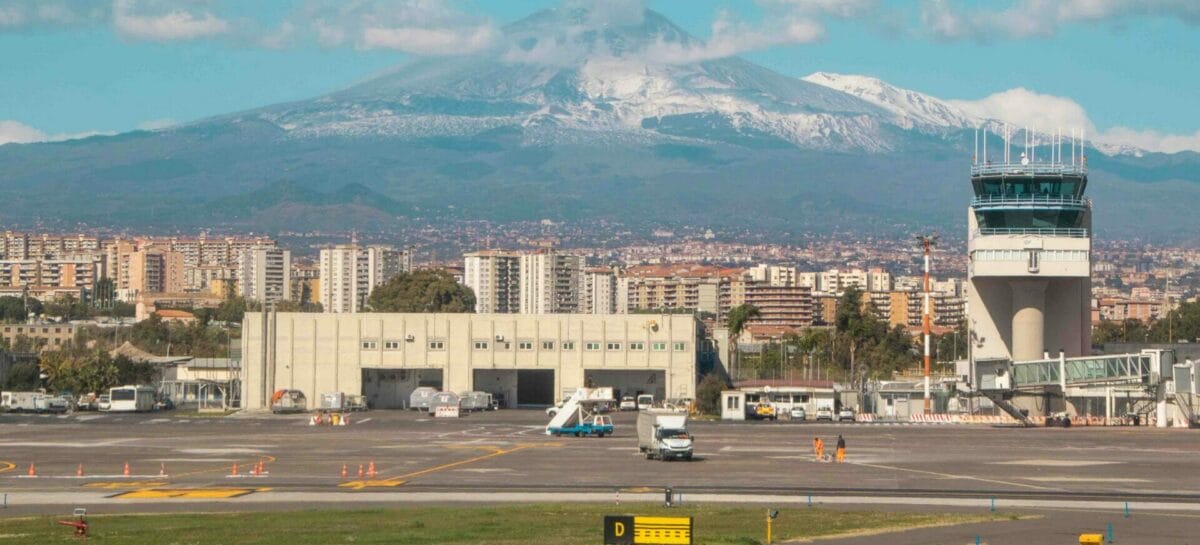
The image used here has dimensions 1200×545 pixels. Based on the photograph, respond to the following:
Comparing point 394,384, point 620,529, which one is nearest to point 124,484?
point 620,529

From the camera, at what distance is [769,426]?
107875 millimetres

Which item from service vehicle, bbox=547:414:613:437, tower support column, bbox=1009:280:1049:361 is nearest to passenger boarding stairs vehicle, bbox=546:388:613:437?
service vehicle, bbox=547:414:613:437

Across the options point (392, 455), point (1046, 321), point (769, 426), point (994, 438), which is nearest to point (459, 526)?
point (392, 455)

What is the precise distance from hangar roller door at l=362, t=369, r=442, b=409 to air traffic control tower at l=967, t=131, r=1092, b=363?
44.0 metres

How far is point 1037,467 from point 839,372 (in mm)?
106148

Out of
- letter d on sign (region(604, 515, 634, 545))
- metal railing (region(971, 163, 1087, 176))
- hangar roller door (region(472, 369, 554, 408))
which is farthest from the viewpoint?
hangar roller door (region(472, 369, 554, 408))

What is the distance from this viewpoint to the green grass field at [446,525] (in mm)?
45500

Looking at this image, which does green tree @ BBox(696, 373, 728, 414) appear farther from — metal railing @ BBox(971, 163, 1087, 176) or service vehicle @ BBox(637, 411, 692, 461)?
service vehicle @ BBox(637, 411, 692, 461)

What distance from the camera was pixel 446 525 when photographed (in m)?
48.8

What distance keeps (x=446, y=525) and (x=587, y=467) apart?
73.6 feet

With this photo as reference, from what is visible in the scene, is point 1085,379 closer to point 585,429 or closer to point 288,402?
point 585,429

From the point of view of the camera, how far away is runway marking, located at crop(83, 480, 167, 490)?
2426 inches

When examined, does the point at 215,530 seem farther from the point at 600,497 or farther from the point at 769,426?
the point at 769,426

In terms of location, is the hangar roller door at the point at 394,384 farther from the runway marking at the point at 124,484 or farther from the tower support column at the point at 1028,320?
the runway marking at the point at 124,484
